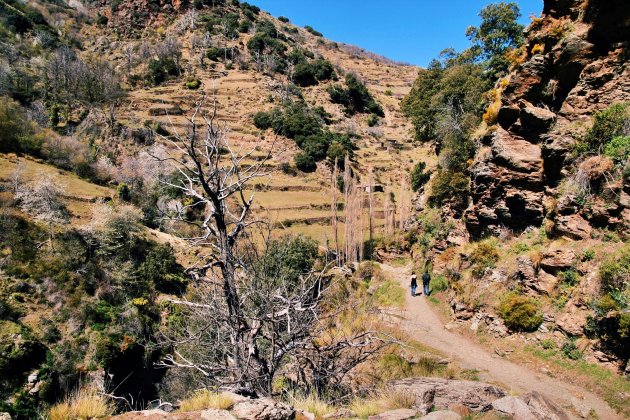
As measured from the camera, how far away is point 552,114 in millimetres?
15469

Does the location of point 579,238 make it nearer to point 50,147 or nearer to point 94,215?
point 94,215

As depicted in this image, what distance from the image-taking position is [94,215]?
27.4 m

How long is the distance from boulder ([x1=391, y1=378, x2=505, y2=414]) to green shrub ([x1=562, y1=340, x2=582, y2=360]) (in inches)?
175

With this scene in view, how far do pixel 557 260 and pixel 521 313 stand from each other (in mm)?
2165

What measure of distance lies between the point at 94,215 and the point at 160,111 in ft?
92.0

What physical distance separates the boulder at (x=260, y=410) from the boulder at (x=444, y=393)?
8.76ft

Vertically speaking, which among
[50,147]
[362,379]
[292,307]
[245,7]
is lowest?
[362,379]

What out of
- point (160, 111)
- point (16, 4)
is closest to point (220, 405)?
point (160, 111)

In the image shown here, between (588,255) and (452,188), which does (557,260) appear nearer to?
(588,255)

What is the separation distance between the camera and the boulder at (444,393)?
6502 millimetres

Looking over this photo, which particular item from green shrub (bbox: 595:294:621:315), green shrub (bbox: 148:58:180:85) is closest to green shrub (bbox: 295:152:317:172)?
green shrub (bbox: 148:58:180:85)

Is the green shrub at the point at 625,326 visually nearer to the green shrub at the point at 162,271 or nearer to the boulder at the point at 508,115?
the boulder at the point at 508,115

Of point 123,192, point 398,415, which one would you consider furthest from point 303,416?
point 123,192

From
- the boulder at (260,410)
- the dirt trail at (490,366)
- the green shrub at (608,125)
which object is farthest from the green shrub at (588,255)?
the boulder at (260,410)
